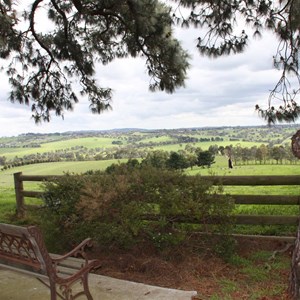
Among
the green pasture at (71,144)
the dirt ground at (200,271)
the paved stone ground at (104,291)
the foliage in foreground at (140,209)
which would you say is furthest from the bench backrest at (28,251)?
the green pasture at (71,144)

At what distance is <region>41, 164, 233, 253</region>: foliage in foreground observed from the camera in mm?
5328

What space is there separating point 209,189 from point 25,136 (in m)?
36.5

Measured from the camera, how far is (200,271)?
513 cm

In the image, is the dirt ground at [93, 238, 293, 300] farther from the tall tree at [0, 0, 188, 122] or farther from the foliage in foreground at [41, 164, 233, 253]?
the tall tree at [0, 0, 188, 122]

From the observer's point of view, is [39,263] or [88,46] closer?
[39,263]

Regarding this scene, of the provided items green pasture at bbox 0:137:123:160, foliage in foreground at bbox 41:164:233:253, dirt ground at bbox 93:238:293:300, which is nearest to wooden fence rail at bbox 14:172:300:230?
dirt ground at bbox 93:238:293:300

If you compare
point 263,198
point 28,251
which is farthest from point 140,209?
point 263,198

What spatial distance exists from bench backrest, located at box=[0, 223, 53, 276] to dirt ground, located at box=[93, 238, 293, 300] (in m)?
1.80

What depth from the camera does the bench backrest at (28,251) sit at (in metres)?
3.25

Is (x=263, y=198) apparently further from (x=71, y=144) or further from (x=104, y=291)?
(x=71, y=144)

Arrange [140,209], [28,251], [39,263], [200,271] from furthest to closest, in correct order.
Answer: [140,209] → [200,271] → [28,251] → [39,263]

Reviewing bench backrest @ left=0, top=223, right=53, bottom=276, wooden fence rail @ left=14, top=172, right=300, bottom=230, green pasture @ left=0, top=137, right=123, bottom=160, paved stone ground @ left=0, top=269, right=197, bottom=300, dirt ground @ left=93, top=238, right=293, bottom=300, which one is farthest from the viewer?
green pasture @ left=0, top=137, right=123, bottom=160

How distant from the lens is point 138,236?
5.53 metres

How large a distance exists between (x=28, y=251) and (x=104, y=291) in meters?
1.15
